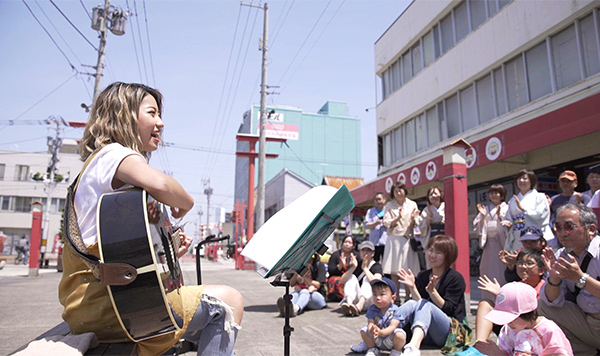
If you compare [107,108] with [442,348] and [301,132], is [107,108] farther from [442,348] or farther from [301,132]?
[301,132]

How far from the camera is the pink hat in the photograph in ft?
8.68

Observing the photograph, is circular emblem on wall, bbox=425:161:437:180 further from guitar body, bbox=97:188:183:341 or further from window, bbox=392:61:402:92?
guitar body, bbox=97:188:183:341

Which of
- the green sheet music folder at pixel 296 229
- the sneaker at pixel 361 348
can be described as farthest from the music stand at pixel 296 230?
the sneaker at pixel 361 348

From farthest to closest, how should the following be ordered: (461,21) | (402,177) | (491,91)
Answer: (461,21), (402,177), (491,91)

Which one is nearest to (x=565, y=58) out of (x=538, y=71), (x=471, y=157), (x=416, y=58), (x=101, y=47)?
(x=538, y=71)

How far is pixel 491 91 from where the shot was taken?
1214 cm

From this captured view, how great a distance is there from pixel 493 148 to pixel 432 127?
20.1ft

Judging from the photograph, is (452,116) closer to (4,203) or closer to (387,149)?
(387,149)

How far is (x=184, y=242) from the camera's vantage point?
2213 mm

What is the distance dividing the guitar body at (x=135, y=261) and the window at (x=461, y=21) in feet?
46.2

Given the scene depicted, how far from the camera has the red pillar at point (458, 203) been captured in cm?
558

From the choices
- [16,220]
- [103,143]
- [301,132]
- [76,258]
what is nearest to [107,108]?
[103,143]

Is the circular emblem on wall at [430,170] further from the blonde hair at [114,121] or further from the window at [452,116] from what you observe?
the blonde hair at [114,121]

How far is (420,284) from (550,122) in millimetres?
5451
